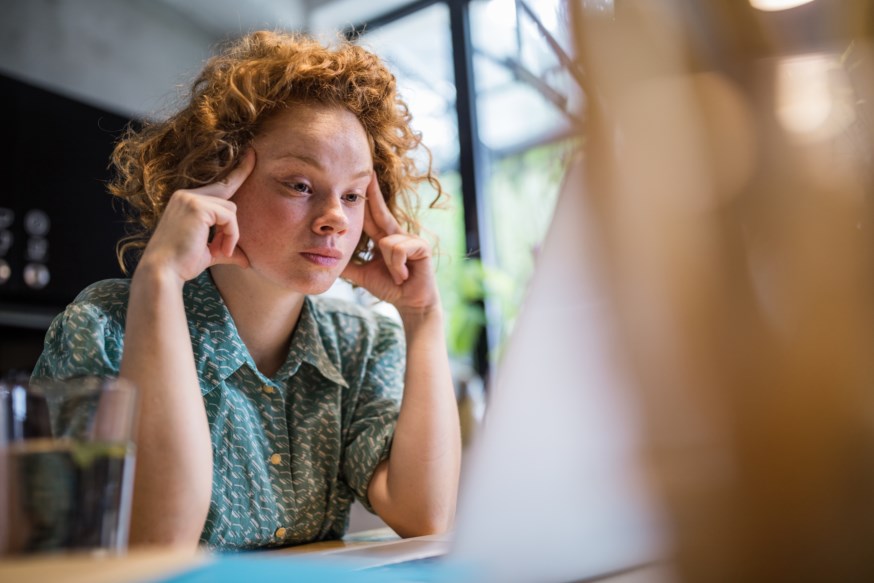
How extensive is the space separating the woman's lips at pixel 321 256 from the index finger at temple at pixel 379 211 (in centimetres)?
18

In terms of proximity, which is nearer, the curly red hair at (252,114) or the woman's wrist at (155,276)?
the woman's wrist at (155,276)

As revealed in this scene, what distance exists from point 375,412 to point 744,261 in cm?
83

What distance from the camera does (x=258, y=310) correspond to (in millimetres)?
1055

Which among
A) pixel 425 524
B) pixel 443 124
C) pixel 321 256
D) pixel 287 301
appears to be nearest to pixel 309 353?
pixel 287 301

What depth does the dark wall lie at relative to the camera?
2783 mm

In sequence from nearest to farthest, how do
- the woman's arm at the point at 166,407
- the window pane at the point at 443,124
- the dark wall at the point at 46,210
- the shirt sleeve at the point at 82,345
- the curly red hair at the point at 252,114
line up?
the woman's arm at the point at 166,407 < the shirt sleeve at the point at 82,345 < the curly red hair at the point at 252,114 < the dark wall at the point at 46,210 < the window pane at the point at 443,124

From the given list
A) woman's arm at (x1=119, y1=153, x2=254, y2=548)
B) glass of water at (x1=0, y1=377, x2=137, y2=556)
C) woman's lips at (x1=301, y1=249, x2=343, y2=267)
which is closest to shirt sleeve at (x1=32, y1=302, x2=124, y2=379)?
woman's arm at (x1=119, y1=153, x2=254, y2=548)

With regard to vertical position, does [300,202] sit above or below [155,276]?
above

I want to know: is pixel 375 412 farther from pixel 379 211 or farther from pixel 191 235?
pixel 191 235

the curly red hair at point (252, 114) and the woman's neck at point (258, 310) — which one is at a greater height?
the curly red hair at point (252, 114)

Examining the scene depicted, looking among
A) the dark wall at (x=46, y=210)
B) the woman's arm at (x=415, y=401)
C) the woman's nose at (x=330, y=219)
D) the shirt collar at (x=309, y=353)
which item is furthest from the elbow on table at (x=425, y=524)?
the dark wall at (x=46, y=210)

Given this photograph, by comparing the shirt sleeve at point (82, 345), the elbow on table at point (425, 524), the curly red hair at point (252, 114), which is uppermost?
the curly red hair at point (252, 114)

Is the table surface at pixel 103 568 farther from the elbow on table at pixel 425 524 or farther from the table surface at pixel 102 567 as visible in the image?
the elbow on table at pixel 425 524

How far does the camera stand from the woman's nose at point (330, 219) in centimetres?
95
